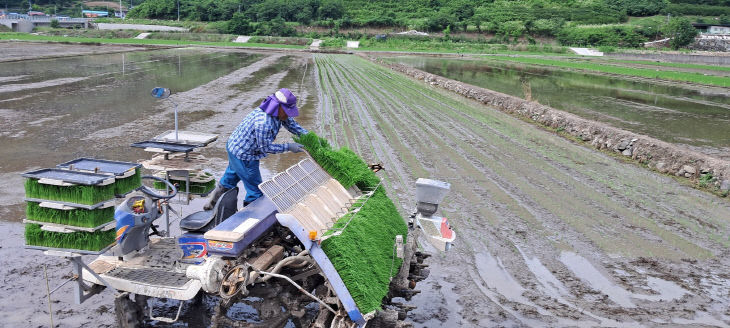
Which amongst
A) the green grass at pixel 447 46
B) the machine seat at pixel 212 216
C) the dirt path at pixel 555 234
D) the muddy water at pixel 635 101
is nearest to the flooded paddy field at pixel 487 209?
the dirt path at pixel 555 234

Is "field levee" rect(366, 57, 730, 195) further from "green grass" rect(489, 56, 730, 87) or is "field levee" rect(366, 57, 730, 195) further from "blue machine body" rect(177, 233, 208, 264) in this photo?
"green grass" rect(489, 56, 730, 87)

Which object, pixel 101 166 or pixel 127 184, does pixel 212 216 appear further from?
pixel 101 166

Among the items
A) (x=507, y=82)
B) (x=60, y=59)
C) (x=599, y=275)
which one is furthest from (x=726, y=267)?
(x=60, y=59)

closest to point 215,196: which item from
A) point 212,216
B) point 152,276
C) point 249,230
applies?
point 212,216

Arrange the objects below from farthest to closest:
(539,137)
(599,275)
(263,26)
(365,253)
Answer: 1. (263,26)
2. (539,137)
3. (599,275)
4. (365,253)

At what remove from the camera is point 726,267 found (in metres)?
7.33

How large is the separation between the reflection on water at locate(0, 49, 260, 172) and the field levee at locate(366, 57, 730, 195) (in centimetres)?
1182

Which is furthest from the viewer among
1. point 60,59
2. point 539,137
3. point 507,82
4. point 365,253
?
point 60,59

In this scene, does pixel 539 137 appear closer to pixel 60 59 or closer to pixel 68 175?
pixel 68 175

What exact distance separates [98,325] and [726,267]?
7.70 meters

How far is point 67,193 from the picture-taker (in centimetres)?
418

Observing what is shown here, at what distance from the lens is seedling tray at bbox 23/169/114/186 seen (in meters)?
4.13

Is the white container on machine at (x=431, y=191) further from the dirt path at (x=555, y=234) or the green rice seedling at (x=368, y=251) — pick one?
the dirt path at (x=555, y=234)

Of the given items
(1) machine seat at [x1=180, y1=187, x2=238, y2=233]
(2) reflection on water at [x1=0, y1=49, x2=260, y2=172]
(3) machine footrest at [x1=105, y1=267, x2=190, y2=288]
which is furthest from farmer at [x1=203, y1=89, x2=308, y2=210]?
(2) reflection on water at [x1=0, y1=49, x2=260, y2=172]
